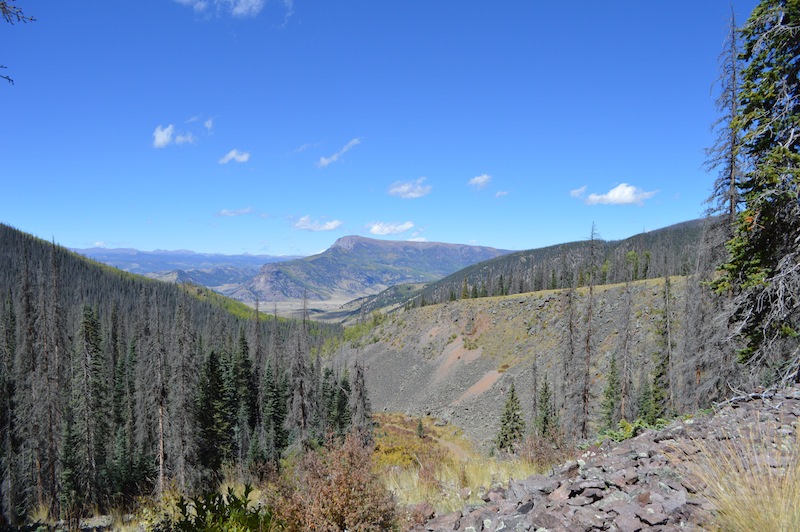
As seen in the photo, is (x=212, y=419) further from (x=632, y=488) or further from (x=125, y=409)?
(x=632, y=488)

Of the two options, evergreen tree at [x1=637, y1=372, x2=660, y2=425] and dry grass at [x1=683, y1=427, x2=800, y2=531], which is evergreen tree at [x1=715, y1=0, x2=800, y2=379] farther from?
evergreen tree at [x1=637, y1=372, x2=660, y2=425]

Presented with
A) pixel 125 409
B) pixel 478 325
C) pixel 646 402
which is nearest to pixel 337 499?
pixel 646 402

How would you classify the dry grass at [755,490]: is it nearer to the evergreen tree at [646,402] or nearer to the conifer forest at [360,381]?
the conifer forest at [360,381]

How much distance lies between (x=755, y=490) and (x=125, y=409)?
55297 mm

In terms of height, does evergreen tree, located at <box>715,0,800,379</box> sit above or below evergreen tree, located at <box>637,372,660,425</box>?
above

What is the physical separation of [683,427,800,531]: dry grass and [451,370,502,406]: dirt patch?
73192 millimetres

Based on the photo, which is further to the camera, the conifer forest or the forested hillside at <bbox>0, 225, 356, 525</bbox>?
the forested hillside at <bbox>0, 225, 356, 525</bbox>

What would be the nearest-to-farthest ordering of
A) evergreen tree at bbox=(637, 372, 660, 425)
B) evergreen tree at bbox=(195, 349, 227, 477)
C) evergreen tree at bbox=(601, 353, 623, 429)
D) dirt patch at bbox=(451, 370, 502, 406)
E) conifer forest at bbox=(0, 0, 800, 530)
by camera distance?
conifer forest at bbox=(0, 0, 800, 530) → evergreen tree at bbox=(637, 372, 660, 425) → evergreen tree at bbox=(601, 353, 623, 429) → evergreen tree at bbox=(195, 349, 227, 477) → dirt patch at bbox=(451, 370, 502, 406)

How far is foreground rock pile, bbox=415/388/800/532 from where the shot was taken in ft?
12.1

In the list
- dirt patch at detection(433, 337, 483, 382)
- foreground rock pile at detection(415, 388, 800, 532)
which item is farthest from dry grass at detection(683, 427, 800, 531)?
dirt patch at detection(433, 337, 483, 382)

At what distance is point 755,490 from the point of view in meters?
3.21

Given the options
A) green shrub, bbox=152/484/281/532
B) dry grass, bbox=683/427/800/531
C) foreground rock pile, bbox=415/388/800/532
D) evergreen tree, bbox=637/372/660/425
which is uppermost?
dry grass, bbox=683/427/800/531

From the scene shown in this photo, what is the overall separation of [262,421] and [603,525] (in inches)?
1727

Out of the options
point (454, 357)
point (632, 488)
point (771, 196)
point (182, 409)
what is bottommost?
point (454, 357)
